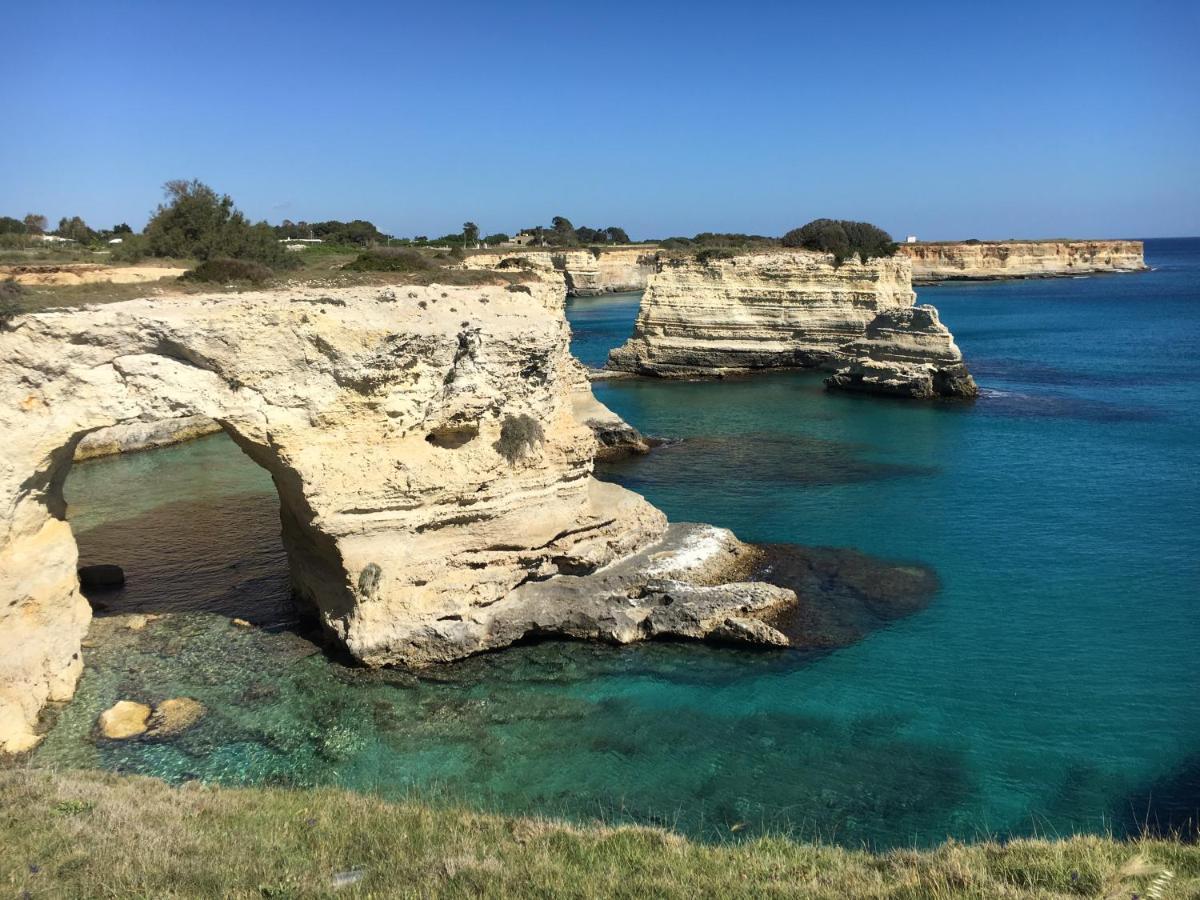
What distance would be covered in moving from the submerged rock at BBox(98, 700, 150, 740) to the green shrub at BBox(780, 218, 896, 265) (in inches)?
1693

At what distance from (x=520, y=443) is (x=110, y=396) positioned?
6.85 m

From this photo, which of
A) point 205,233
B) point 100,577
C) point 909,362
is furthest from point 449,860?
point 909,362

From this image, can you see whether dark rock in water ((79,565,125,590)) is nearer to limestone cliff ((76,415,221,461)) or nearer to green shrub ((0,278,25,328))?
green shrub ((0,278,25,328))

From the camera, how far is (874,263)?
47156 millimetres

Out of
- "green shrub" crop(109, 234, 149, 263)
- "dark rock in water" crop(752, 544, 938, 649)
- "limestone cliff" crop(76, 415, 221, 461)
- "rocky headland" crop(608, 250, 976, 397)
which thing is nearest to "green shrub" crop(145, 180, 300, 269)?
"green shrub" crop(109, 234, 149, 263)

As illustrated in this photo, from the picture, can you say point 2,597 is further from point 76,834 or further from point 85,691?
point 76,834

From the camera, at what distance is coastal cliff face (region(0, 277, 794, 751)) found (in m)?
12.0

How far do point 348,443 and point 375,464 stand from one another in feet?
1.91

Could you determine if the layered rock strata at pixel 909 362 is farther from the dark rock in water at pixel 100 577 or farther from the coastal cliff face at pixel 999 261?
the coastal cliff face at pixel 999 261

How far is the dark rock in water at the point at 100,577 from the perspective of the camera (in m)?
17.2

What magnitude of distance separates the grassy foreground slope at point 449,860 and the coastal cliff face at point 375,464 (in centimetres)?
517

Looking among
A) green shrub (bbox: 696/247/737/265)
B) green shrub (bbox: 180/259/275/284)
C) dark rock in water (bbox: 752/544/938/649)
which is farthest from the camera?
green shrub (bbox: 696/247/737/265)

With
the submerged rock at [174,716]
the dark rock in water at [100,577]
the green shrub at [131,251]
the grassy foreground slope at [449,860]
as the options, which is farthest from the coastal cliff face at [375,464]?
the green shrub at [131,251]

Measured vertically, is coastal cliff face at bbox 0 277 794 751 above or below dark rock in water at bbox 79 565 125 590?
above
